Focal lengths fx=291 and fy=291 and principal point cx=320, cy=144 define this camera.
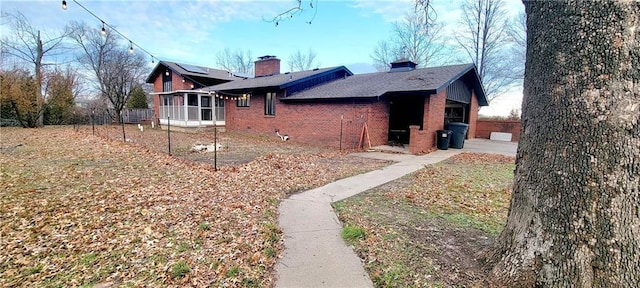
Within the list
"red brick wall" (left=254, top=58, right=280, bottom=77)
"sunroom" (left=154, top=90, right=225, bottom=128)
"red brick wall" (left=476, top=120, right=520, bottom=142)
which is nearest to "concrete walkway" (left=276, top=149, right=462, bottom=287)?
"red brick wall" (left=476, top=120, right=520, bottom=142)

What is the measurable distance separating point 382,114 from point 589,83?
10.9 m

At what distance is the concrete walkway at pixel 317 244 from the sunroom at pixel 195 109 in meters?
17.2

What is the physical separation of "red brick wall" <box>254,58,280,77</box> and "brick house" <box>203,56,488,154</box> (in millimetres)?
4237

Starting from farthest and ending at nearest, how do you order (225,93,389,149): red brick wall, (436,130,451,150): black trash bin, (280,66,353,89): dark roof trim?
(280,66,353,89): dark roof trim, (436,130,451,150): black trash bin, (225,93,389,149): red brick wall

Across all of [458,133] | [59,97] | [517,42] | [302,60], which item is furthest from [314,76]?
[302,60]

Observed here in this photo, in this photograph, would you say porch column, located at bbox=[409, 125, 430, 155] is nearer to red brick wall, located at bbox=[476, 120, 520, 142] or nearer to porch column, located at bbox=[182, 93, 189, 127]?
red brick wall, located at bbox=[476, 120, 520, 142]

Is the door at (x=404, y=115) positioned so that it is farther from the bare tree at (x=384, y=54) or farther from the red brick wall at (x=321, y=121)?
the bare tree at (x=384, y=54)

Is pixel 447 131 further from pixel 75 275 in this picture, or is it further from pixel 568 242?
pixel 75 275

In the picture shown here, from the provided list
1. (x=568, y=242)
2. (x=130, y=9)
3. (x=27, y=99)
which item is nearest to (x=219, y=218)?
(x=568, y=242)

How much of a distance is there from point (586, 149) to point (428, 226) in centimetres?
221

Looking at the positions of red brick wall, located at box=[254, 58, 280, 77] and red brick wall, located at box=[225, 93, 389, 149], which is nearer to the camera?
red brick wall, located at box=[225, 93, 389, 149]

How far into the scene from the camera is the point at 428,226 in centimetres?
401

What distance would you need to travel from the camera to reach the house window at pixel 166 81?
24767 mm

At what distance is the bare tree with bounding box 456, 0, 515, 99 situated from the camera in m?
23.7
